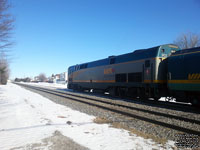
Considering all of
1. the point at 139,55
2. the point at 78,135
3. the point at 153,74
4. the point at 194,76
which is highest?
the point at 139,55

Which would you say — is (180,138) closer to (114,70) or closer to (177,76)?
(177,76)

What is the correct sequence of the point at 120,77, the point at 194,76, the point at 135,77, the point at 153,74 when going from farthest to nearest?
the point at 120,77
the point at 135,77
the point at 153,74
the point at 194,76

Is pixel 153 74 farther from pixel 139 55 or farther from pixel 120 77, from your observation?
pixel 120 77

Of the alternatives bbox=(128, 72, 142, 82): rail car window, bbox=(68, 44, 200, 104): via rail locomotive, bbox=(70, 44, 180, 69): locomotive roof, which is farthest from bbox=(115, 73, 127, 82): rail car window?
bbox=(70, 44, 180, 69): locomotive roof

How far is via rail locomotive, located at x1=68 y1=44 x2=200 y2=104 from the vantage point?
9438mm

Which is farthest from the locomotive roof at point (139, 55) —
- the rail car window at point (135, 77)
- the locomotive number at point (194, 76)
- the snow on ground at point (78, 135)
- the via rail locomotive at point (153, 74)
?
the snow on ground at point (78, 135)

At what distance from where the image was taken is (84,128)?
19.9ft

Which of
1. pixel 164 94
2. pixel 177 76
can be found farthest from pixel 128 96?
pixel 177 76

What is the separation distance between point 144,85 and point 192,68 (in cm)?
403

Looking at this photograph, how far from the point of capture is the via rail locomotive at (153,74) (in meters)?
9.44

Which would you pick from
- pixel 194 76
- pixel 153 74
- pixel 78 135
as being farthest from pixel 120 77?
pixel 78 135

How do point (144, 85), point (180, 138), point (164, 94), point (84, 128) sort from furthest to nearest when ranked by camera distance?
1. point (144, 85)
2. point (164, 94)
3. point (84, 128)
4. point (180, 138)

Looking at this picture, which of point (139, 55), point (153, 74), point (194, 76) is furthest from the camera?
point (139, 55)

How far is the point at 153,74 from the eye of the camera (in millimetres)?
11781
